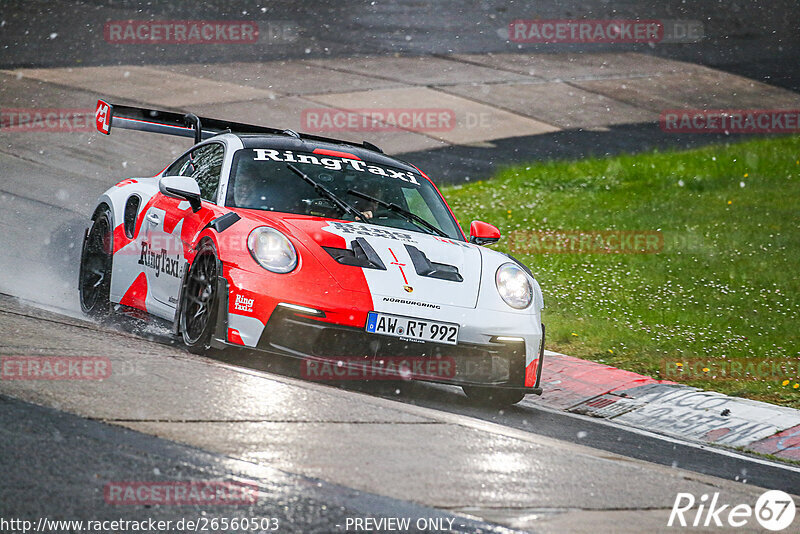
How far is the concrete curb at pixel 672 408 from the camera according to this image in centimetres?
754

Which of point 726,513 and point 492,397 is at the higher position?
point 726,513

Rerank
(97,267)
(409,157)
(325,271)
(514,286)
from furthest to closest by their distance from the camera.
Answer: (409,157), (97,267), (514,286), (325,271)

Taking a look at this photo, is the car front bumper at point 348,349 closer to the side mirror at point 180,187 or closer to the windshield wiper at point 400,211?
the side mirror at point 180,187

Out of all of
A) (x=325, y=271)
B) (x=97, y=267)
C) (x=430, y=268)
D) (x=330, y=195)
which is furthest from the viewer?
(x=97, y=267)

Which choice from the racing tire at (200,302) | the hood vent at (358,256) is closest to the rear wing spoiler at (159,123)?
the racing tire at (200,302)

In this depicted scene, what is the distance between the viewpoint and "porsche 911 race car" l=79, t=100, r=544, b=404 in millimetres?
6613

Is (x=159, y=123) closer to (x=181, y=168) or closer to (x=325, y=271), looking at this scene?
(x=181, y=168)

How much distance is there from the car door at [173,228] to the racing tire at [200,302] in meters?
0.23

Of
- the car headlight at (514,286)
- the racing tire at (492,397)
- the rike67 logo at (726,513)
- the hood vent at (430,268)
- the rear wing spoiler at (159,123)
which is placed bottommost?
the racing tire at (492,397)

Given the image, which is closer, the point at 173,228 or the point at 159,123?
the point at 173,228

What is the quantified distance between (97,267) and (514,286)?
3.36 meters

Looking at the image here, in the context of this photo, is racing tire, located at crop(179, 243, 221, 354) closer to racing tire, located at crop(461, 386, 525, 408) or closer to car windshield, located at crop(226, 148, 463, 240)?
car windshield, located at crop(226, 148, 463, 240)

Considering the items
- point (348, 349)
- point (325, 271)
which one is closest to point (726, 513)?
point (348, 349)

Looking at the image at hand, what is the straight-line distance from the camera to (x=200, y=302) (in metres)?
7.07
